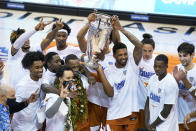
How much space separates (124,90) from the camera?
4.96 metres

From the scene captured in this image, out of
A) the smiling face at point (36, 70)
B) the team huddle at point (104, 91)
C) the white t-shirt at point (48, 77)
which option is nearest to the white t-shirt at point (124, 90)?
the team huddle at point (104, 91)

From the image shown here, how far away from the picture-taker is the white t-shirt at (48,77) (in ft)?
15.9

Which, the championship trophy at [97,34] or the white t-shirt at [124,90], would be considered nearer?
the championship trophy at [97,34]

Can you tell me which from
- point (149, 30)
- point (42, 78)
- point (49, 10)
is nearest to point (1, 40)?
point (49, 10)

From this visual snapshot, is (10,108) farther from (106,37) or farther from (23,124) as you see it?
(106,37)

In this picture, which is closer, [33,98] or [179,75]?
[33,98]

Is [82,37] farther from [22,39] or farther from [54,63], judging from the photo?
[22,39]

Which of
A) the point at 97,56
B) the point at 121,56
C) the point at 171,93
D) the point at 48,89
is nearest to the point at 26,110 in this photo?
the point at 48,89

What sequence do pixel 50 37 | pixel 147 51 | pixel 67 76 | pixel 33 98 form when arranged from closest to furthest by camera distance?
pixel 67 76, pixel 33 98, pixel 147 51, pixel 50 37

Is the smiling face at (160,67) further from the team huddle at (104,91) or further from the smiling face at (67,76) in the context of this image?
the smiling face at (67,76)

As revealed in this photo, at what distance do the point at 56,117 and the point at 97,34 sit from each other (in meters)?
1.05

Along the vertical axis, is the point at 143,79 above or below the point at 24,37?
below

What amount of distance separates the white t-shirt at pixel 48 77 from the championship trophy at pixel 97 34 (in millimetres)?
564

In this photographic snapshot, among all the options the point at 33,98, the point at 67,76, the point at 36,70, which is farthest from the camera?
the point at 36,70
